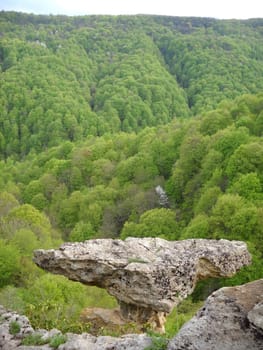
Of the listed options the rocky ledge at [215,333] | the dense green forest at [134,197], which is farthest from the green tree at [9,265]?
the rocky ledge at [215,333]

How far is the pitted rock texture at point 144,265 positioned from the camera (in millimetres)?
20844

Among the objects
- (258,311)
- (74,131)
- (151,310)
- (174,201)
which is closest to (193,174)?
(174,201)

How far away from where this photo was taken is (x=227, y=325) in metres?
13.6

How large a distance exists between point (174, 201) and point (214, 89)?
140369mm

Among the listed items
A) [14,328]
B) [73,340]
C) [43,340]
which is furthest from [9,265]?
[73,340]

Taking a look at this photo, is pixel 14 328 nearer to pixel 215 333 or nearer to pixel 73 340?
pixel 73 340

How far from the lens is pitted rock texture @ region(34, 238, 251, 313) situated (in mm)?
20844

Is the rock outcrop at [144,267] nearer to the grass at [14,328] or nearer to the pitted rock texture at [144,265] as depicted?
the pitted rock texture at [144,265]

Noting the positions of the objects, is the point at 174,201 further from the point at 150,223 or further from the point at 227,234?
the point at 227,234

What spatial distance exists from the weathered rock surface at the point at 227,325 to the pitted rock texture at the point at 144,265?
645 centimetres

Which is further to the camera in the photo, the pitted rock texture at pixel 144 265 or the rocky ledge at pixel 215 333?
the pitted rock texture at pixel 144 265

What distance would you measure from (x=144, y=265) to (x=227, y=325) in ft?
25.3

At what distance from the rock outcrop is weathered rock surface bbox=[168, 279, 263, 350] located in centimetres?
647

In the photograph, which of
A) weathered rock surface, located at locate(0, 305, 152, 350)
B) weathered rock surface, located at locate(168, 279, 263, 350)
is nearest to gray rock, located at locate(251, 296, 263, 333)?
weathered rock surface, located at locate(168, 279, 263, 350)
